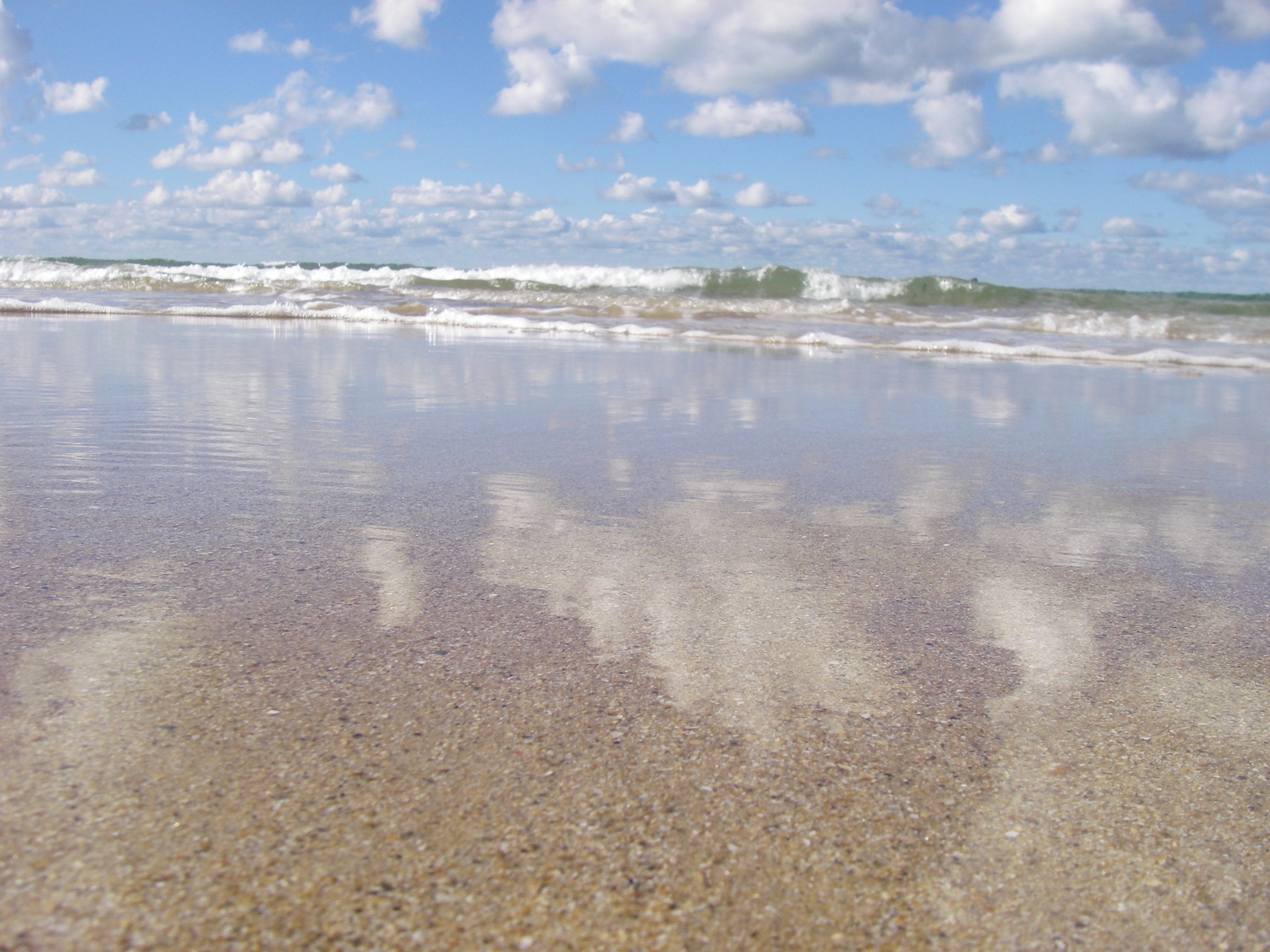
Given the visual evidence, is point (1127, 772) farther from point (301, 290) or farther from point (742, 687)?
point (301, 290)

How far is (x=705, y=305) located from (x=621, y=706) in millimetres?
24459

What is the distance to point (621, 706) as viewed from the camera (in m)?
1.99

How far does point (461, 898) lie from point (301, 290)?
95.6 feet

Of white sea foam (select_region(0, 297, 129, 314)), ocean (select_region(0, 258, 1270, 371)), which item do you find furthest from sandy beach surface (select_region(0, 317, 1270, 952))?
white sea foam (select_region(0, 297, 129, 314))

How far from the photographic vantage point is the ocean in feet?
56.5

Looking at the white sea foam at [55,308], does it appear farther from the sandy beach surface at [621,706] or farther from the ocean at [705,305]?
the sandy beach surface at [621,706]

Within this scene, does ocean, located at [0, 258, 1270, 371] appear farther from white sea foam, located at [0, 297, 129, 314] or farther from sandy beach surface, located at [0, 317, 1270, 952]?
A: sandy beach surface, located at [0, 317, 1270, 952]

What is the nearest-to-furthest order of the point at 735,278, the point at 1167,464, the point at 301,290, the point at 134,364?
the point at 1167,464
the point at 134,364
the point at 301,290
the point at 735,278

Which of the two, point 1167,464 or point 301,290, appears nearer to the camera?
point 1167,464

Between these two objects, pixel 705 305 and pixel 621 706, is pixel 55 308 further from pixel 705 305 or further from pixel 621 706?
pixel 621 706

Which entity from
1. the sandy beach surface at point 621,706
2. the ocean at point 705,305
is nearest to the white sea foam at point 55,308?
the ocean at point 705,305

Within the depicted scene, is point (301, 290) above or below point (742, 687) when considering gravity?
above

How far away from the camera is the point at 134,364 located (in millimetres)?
8859

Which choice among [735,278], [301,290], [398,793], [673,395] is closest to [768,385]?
[673,395]
